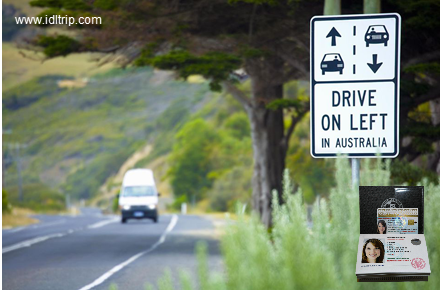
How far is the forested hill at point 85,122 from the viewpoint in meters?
162

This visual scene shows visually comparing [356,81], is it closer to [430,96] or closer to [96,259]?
[430,96]

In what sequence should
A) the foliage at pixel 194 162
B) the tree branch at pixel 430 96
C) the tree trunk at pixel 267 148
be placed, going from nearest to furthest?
the tree branch at pixel 430 96 → the tree trunk at pixel 267 148 → the foliage at pixel 194 162

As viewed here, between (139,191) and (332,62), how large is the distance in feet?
122

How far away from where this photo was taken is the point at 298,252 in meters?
4.66

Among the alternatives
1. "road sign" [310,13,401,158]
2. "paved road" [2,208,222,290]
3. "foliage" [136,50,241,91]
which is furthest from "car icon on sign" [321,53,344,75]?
"foliage" [136,50,241,91]

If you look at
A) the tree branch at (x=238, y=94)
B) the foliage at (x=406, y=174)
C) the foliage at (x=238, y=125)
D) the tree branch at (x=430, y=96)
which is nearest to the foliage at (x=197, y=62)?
the tree branch at (x=430, y=96)

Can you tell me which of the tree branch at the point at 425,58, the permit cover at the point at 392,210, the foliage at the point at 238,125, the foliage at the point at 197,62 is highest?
the foliage at the point at 238,125

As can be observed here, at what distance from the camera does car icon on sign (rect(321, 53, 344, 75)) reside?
6980mm

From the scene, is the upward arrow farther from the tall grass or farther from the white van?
the white van

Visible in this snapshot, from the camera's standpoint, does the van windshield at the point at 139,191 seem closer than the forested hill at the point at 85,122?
Yes

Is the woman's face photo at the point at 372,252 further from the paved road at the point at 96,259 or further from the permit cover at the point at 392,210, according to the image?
the paved road at the point at 96,259

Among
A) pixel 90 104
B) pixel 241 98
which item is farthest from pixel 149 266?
pixel 90 104

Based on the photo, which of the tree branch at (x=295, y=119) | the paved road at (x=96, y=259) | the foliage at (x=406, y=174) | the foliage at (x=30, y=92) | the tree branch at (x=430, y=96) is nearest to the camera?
the paved road at (x=96, y=259)

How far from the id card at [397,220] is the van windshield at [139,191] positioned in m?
38.5
